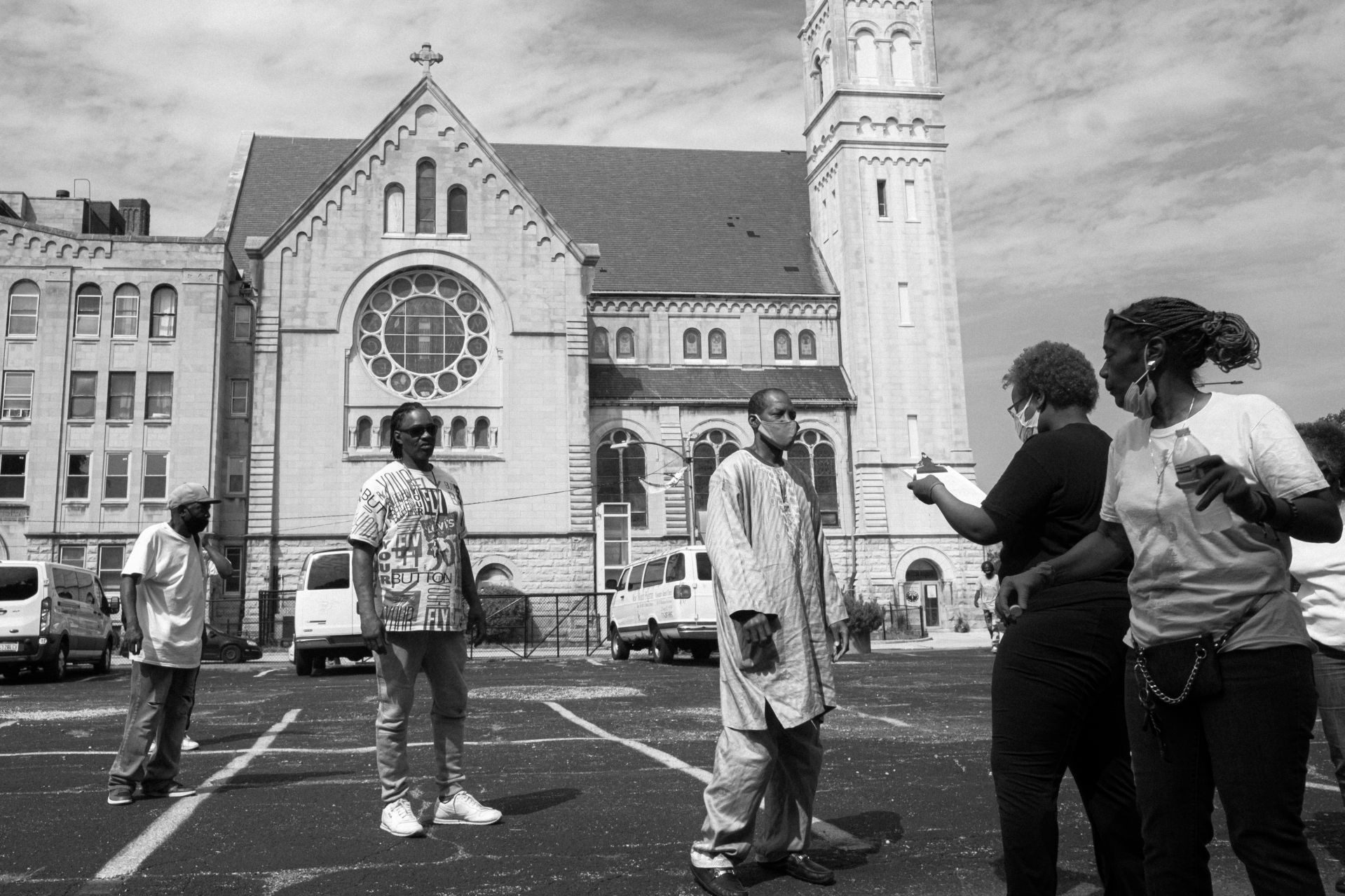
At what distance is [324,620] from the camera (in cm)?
1958

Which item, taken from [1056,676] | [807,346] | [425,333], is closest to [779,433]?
[1056,676]

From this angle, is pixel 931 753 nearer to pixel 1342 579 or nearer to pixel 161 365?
pixel 1342 579

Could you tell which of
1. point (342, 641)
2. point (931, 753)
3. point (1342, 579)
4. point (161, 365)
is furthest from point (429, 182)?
point (1342, 579)

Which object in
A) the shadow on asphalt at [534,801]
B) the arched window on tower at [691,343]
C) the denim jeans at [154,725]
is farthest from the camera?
the arched window on tower at [691,343]

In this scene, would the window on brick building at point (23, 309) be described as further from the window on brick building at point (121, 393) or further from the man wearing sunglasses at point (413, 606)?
the man wearing sunglasses at point (413, 606)

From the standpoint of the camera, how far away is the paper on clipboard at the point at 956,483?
4.33 meters

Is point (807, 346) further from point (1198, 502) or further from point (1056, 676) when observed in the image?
point (1198, 502)

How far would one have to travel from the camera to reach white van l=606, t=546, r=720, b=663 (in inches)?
792

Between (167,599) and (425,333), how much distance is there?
3478 cm

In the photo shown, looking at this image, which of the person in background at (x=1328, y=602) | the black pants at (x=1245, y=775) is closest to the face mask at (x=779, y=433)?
the person in background at (x=1328, y=602)

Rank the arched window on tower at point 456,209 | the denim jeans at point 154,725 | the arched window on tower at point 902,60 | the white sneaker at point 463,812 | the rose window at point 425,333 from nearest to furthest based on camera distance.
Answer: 1. the white sneaker at point 463,812
2. the denim jeans at point 154,725
3. the rose window at point 425,333
4. the arched window on tower at point 456,209
5. the arched window on tower at point 902,60

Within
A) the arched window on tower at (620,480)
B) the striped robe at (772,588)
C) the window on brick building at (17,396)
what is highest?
the window on brick building at (17,396)

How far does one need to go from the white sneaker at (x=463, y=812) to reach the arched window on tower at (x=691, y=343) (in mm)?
40977

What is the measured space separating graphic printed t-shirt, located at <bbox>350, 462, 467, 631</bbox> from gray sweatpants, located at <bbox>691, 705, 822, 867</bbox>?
1.66 meters
